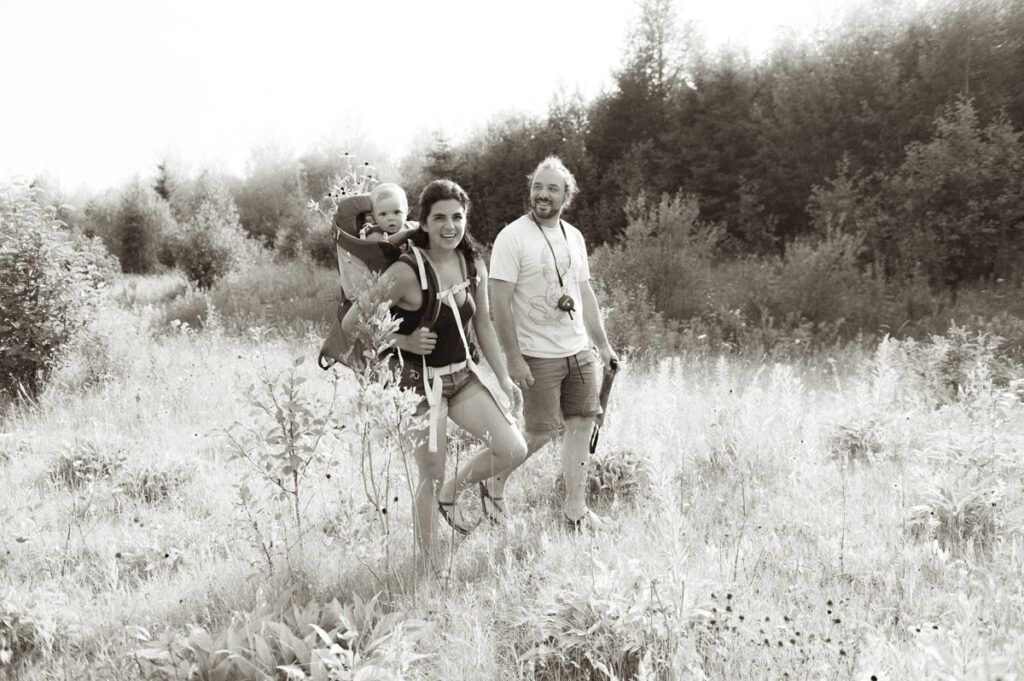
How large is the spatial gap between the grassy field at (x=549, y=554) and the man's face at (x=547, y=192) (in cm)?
116

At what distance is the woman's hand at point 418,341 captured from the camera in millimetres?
3035

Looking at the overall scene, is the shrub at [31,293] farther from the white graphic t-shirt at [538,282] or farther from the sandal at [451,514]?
the white graphic t-shirt at [538,282]

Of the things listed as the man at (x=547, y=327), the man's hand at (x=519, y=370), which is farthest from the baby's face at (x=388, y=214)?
the man's hand at (x=519, y=370)

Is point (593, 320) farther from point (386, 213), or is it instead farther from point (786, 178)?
point (786, 178)

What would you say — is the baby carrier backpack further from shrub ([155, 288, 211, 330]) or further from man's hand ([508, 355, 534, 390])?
shrub ([155, 288, 211, 330])

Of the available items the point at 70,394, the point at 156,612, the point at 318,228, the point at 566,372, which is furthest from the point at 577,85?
the point at 156,612

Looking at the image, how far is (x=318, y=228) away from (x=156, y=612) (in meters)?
19.4

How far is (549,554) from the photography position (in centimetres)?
334

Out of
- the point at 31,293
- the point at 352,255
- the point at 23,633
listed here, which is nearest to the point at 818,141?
the point at 352,255

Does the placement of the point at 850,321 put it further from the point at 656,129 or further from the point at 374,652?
the point at 656,129

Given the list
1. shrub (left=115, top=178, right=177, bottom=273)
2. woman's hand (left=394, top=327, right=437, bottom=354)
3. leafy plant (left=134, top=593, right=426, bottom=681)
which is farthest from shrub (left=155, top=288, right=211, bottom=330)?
shrub (left=115, top=178, right=177, bottom=273)

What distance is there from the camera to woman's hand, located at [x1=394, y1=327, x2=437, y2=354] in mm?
3035

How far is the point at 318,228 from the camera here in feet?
69.6

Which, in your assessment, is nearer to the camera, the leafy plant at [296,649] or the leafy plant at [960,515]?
the leafy plant at [296,649]
